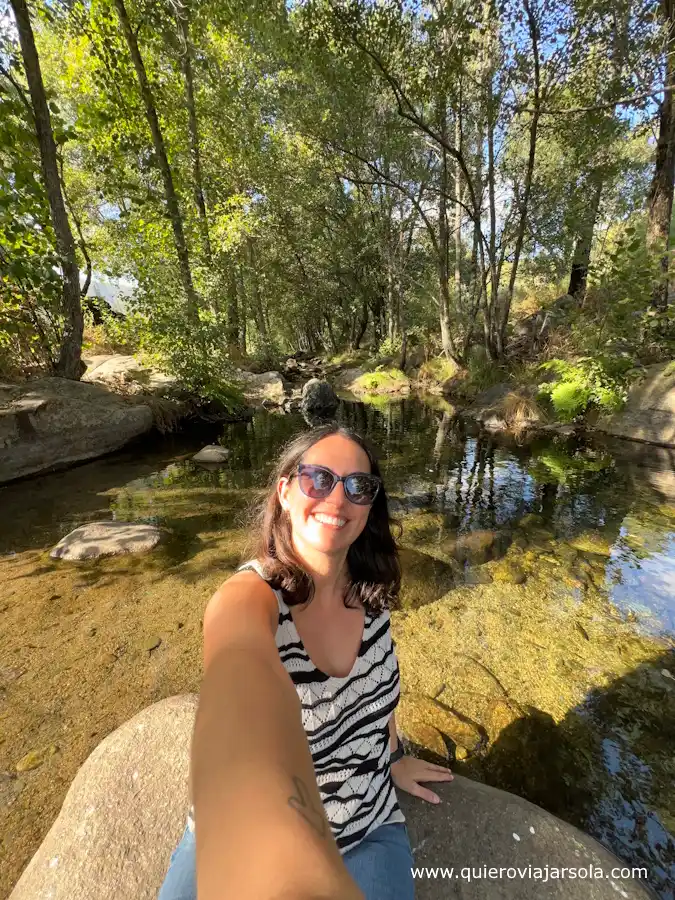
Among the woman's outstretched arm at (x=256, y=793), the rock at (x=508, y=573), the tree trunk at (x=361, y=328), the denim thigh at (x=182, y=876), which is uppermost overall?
the tree trunk at (x=361, y=328)

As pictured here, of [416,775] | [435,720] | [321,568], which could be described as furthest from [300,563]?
[435,720]

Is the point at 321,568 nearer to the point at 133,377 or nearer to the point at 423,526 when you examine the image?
the point at 423,526

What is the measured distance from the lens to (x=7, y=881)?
6.46 feet

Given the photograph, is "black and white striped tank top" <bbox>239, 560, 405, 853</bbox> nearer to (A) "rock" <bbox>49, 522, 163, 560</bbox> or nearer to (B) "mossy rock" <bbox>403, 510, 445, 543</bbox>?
(B) "mossy rock" <bbox>403, 510, 445, 543</bbox>

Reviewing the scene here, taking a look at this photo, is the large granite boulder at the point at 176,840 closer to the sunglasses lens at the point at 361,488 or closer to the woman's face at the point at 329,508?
the woman's face at the point at 329,508

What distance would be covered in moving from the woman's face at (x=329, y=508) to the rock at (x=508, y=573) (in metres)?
3.70

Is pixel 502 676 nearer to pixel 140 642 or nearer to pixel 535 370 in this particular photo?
pixel 140 642

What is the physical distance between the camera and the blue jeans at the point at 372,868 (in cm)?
139

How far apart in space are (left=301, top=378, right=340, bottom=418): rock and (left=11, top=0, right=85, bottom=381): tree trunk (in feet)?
33.1

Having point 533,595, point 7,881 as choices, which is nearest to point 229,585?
point 7,881

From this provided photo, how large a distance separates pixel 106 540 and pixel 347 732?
16.0ft

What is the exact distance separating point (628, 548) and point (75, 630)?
6.54 m

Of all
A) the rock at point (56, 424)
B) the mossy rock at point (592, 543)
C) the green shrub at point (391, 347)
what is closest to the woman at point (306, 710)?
the mossy rock at point (592, 543)

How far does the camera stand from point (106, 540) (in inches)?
210
